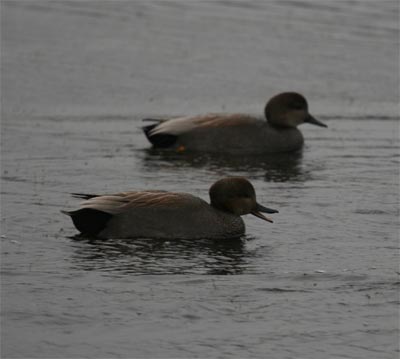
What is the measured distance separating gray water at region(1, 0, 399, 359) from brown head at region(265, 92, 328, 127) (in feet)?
1.65

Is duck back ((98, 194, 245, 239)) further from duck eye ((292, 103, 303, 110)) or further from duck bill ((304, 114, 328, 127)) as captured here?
duck bill ((304, 114, 328, 127))

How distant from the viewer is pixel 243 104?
18.7 metres

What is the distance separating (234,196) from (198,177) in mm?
2738

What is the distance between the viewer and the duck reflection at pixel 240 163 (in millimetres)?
14305

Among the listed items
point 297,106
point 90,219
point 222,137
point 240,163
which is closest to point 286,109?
point 297,106

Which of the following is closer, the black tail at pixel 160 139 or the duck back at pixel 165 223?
the duck back at pixel 165 223

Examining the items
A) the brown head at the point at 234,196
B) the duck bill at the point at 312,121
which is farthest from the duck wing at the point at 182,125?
the brown head at the point at 234,196

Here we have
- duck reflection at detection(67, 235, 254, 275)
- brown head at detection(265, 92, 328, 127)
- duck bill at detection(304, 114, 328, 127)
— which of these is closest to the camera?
duck reflection at detection(67, 235, 254, 275)

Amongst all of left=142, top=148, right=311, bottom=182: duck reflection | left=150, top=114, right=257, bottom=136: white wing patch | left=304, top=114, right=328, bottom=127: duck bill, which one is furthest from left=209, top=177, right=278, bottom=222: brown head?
left=304, top=114, right=328, bottom=127: duck bill

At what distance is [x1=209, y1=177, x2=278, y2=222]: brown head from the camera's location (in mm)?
11148

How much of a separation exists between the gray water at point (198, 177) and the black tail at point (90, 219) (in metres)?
0.16

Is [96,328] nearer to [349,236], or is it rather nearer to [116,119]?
[349,236]

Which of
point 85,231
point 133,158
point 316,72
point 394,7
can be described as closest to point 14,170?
point 133,158

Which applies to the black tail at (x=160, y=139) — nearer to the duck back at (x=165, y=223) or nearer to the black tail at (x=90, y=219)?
the duck back at (x=165, y=223)
